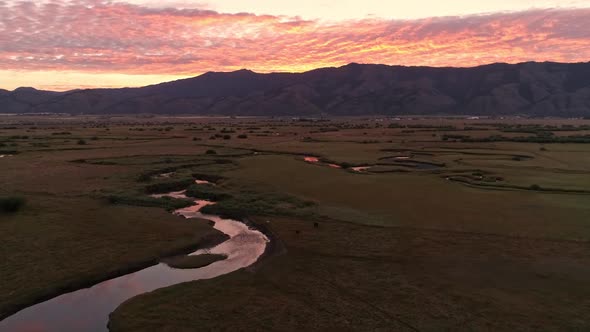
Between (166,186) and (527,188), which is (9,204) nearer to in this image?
(166,186)

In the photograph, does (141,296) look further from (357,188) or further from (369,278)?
(357,188)

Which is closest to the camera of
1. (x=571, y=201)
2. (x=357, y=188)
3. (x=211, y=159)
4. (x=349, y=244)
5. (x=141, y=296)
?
(x=141, y=296)

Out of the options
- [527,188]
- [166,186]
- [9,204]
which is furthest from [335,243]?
[9,204]

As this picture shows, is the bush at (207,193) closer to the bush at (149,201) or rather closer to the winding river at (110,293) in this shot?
the bush at (149,201)

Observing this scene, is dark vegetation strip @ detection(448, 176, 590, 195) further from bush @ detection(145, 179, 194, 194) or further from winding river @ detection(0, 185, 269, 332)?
bush @ detection(145, 179, 194, 194)

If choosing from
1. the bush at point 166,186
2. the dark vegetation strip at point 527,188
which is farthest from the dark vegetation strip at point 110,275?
the dark vegetation strip at point 527,188

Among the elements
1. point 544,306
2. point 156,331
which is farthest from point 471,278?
point 156,331
